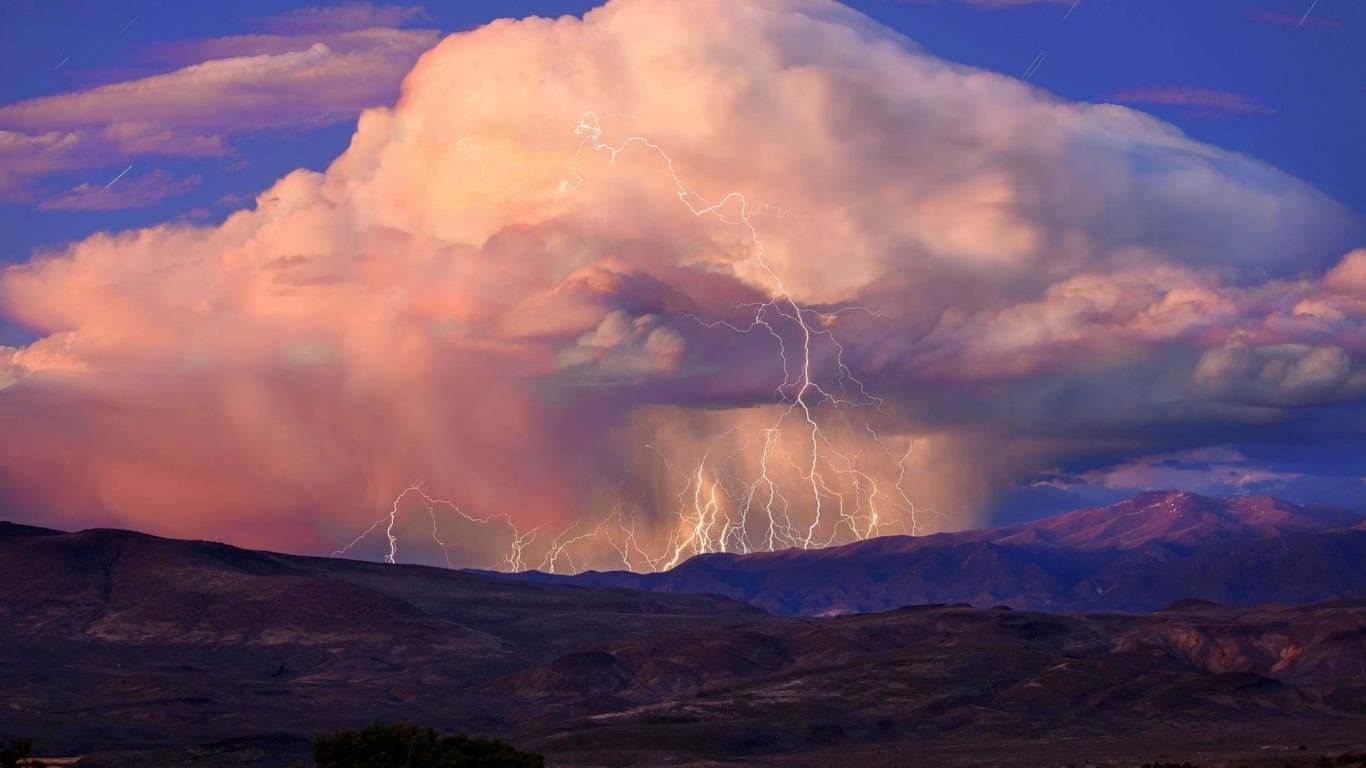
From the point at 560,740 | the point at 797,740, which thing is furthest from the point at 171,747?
the point at 797,740

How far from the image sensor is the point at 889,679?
602ft

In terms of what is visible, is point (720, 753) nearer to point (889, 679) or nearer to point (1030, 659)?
point (889, 679)

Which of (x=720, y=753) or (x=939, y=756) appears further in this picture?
(x=720, y=753)

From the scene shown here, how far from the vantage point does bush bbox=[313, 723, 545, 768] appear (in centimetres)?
7088

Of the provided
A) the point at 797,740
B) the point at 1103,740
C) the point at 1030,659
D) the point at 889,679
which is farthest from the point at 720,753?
the point at 1030,659

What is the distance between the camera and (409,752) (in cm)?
7138

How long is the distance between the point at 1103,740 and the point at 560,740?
5005 centimetres

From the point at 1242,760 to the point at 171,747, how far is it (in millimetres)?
89970

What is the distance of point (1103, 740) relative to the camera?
139m

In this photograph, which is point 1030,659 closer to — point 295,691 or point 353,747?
point 295,691

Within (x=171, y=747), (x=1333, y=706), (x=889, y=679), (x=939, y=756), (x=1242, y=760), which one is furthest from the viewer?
(x=889, y=679)

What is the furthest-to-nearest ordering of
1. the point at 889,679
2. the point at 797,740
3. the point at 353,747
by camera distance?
the point at 889,679 < the point at 797,740 < the point at 353,747

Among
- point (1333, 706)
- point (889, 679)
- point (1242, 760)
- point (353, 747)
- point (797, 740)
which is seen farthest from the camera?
point (889, 679)

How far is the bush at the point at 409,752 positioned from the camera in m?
70.9
